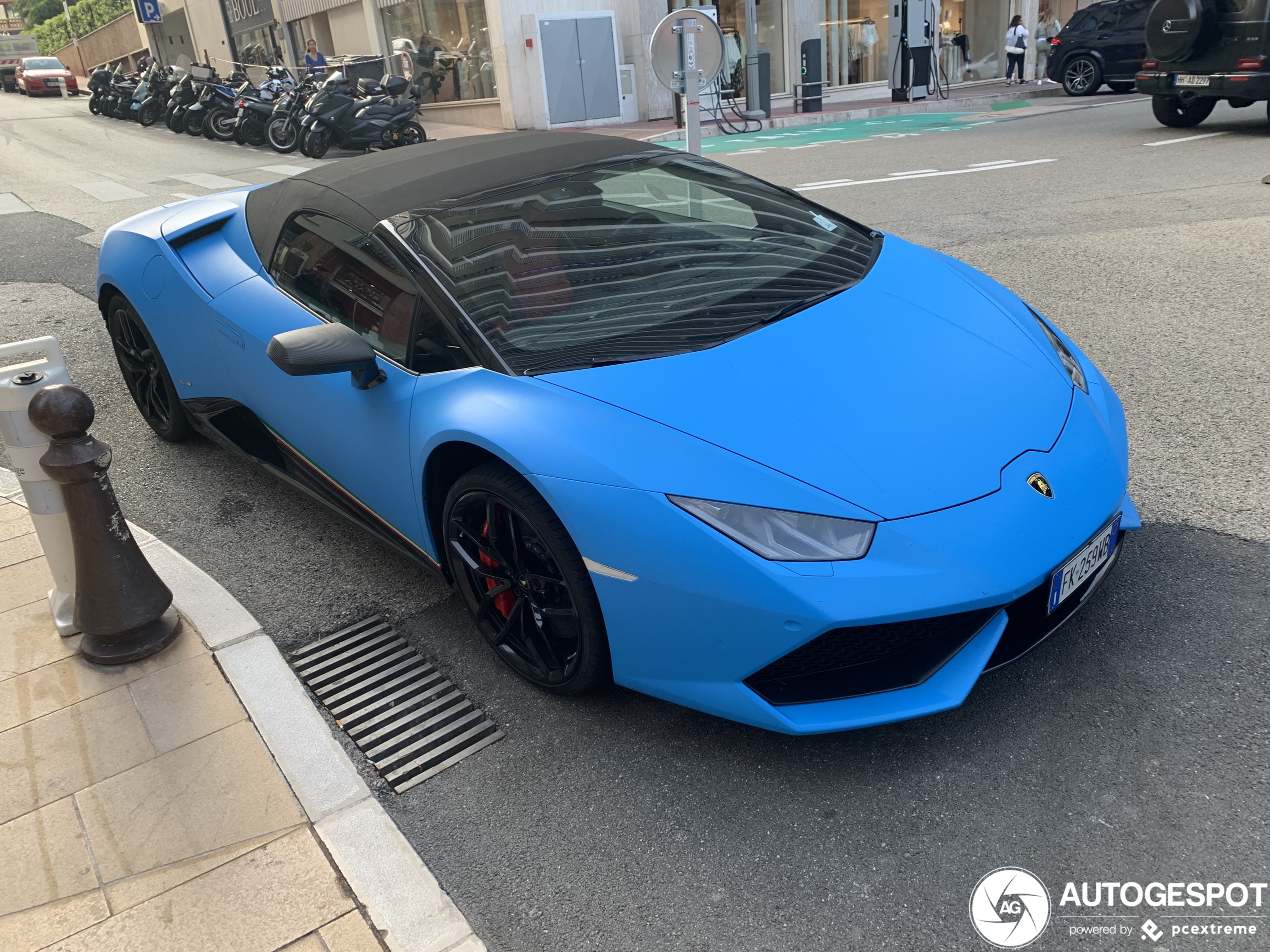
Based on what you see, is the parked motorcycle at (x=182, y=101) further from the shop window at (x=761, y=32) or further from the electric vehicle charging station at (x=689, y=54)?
the electric vehicle charging station at (x=689, y=54)

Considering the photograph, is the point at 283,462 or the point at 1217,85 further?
the point at 1217,85

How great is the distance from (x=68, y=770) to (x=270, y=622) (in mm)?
760

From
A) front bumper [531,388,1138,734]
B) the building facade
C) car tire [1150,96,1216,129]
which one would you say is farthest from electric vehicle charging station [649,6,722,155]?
the building facade

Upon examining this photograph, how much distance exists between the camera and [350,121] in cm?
1550

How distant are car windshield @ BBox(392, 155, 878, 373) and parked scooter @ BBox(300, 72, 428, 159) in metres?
13.5

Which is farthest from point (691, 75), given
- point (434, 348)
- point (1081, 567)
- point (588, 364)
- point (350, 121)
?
point (350, 121)

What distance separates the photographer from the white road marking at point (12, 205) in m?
11.0

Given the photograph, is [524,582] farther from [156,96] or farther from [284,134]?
[156,96]

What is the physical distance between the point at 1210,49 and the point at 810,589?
38.8ft

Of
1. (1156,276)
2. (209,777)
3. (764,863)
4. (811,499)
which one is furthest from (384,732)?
(1156,276)

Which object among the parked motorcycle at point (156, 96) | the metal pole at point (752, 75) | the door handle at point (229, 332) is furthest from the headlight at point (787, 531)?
the parked motorcycle at point (156, 96)

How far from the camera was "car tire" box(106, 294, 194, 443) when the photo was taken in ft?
13.6

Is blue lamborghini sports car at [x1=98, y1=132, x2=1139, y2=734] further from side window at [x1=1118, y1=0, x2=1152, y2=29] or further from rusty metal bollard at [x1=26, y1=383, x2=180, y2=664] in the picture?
side window at [x1=1118, y1=0, x2=1152, y2=29]

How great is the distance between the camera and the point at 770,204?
11.4 feet
